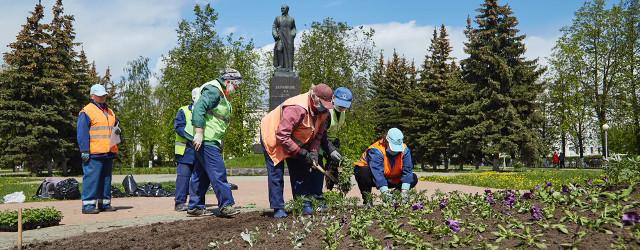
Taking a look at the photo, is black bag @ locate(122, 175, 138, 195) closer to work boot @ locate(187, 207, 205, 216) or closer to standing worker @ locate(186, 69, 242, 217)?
work boot @ locate(187, 207, 205, 216)

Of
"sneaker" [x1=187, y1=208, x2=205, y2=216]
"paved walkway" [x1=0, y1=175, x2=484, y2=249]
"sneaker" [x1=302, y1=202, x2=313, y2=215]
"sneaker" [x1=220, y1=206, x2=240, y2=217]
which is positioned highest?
"sneaker" [x1=302, y1=202, x2=313, y2=215]

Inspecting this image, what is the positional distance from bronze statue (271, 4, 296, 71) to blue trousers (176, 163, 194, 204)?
13.8 metres

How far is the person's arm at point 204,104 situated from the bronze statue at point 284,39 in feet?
49.7

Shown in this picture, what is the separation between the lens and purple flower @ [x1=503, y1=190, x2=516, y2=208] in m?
4.64

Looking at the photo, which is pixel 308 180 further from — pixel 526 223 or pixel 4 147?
pixel 4 147

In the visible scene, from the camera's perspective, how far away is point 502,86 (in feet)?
117

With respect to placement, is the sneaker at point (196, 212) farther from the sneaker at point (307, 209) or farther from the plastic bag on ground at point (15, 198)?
the plastic bag on ground at point (15, 198)

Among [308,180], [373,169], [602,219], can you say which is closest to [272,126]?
[308,180]

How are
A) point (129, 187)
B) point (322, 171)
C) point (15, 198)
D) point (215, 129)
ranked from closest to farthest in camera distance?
point (322, 171) → point (215, 129) → point (15, 198) → point (129, 187)

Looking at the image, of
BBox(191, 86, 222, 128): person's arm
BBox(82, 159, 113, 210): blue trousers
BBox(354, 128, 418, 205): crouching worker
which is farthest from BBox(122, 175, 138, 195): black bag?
BBox(354, 128, 418, 205): crouching worker

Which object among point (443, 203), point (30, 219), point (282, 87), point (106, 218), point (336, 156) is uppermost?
point (282, 87)

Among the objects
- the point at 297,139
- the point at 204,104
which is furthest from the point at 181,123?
the point at 297,139

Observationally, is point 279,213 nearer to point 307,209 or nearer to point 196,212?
point 307,209

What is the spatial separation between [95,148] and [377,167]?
13.1 ft
